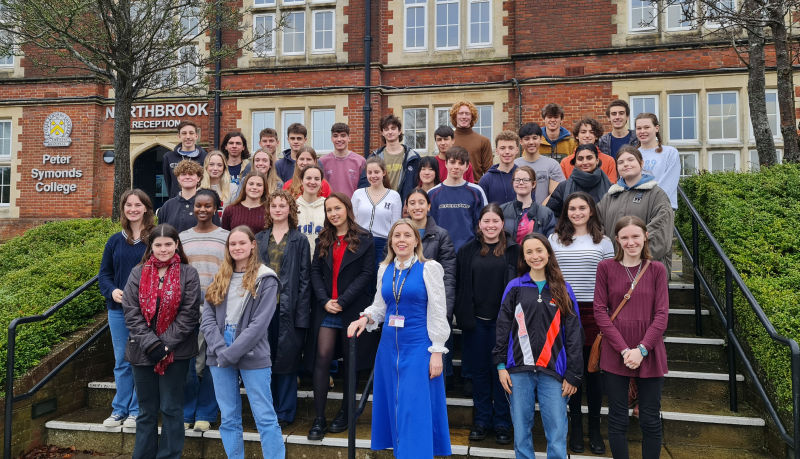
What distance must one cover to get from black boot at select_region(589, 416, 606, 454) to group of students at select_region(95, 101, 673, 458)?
0.03 feet

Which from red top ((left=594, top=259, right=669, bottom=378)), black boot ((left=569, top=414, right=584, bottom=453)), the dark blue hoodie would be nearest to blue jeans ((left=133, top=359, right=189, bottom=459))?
black boot ((left=569, top=414, right=584, bottom=453))

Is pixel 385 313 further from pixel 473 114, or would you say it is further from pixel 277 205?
pixel 473 114

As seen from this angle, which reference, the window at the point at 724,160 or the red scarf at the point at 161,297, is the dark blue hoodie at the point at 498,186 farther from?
the window at the point at 724,160

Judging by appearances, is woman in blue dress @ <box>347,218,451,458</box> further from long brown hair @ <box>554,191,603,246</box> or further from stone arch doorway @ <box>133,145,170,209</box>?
stone arch doorway @ <box>133,145,170,209</box>

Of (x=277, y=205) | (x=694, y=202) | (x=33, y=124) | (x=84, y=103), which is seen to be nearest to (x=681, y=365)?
(x=694, y=202)

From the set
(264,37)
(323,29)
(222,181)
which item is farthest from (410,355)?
(323,29)

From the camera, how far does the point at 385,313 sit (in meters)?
4.11

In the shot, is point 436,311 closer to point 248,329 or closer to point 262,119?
point 248,329

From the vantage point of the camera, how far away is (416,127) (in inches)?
539

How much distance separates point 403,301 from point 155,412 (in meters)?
1.99

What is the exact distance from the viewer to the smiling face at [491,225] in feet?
14.3

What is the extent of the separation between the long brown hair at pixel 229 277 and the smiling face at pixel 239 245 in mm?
21

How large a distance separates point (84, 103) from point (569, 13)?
12.4 metres

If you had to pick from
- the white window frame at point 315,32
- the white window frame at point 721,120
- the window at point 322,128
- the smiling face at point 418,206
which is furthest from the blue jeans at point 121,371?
the white window frame at point 721,120
